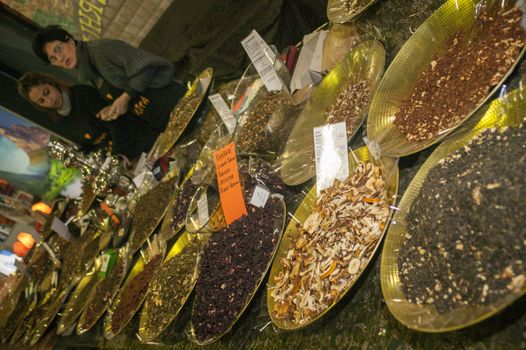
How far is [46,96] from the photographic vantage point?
3783 mm

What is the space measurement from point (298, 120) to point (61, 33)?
8.54 feet

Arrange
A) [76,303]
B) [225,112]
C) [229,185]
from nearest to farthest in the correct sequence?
1. [229,185]
2. [225,112]
3. [76,303]

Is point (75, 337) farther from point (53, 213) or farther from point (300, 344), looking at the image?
point (53, 213)

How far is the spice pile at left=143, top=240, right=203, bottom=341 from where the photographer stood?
1.69m

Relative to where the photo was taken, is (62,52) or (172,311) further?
(62,52)

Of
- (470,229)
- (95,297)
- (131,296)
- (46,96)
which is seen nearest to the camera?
(470,229)

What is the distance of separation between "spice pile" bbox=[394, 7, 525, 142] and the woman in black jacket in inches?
111

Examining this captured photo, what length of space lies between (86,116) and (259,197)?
3.27 metres

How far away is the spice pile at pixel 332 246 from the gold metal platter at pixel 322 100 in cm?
25


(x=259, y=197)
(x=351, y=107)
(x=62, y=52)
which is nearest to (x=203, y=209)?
(x=259, y=197)

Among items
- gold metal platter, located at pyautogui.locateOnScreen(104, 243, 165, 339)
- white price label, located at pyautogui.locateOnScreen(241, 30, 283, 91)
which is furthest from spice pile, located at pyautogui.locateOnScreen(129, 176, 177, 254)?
white price label, located at pyautogui.locateOnScreen(241, 30, 283, 91)

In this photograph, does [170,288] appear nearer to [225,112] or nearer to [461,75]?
[225,112]

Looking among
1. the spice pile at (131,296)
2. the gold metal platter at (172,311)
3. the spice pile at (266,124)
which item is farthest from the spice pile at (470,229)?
the spice pile at (131,296)

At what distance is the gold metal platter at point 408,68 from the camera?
45.8 inches
